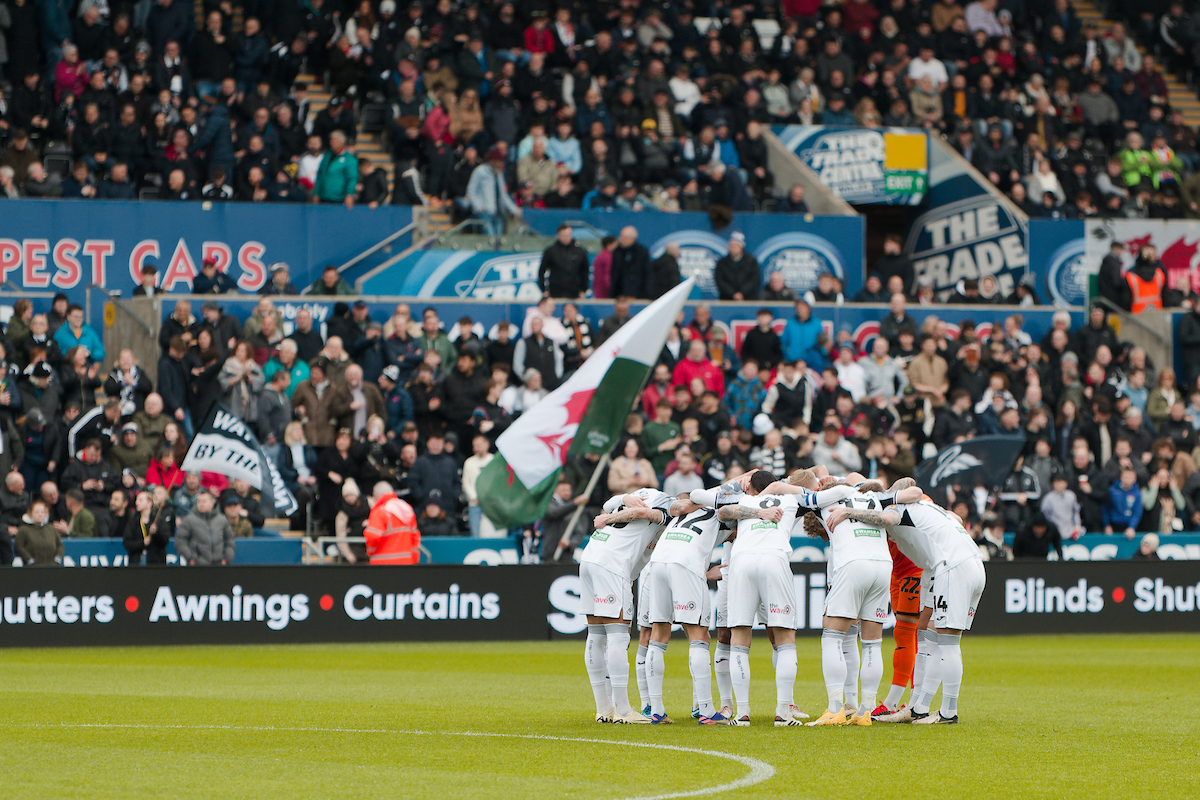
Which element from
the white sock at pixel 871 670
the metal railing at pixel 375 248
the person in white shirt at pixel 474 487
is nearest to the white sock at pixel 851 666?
the white sock at pixel 871 670

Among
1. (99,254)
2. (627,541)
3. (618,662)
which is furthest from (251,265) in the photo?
(618,662)

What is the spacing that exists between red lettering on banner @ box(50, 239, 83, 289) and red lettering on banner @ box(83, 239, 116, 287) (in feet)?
0.61

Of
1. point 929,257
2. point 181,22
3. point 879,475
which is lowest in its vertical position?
point 879,475

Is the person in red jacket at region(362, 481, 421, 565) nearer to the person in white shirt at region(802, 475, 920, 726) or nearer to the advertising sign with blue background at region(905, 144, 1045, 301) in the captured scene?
the person in white shirt at region(802, 475, 920, 726)

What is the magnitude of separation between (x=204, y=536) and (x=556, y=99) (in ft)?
41.4

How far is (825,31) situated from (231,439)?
1803 centimetres

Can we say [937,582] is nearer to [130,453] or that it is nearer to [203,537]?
[203,537]

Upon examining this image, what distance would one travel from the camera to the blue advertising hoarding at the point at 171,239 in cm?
2812

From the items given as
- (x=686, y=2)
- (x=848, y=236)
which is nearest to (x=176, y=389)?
(x=848, y=236)

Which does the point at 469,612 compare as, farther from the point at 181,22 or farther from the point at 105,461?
the point at 181,22

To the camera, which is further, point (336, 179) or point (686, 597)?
point (336, 179)

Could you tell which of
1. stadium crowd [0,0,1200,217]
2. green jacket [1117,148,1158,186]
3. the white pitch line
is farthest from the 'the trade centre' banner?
green jacket [1117,148,1158,186]

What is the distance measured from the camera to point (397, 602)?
2319 cm

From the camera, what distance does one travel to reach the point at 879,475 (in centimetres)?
2630
